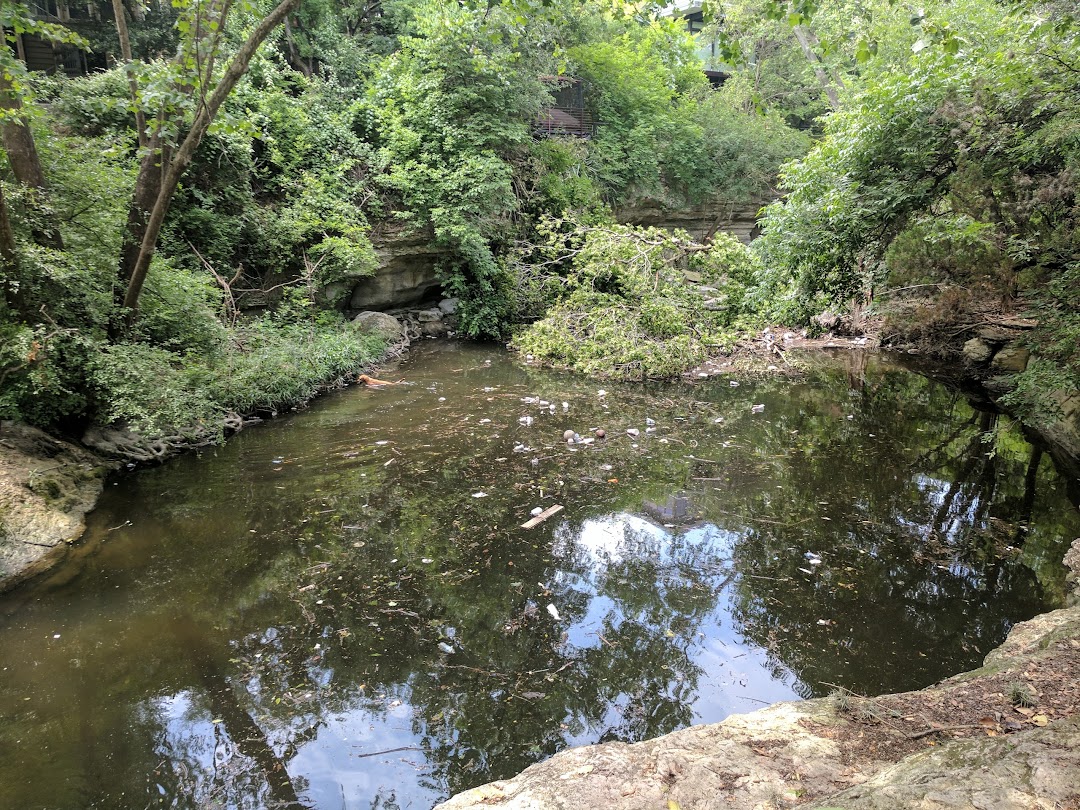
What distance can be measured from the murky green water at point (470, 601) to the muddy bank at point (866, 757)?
46 cm

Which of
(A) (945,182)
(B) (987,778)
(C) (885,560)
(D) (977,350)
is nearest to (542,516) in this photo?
(C) (885,560)

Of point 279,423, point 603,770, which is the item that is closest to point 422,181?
point 279,423

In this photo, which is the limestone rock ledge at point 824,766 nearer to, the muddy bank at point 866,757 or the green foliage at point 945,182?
the muddy bank at point 866,757

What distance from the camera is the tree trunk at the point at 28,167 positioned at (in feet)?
18.3

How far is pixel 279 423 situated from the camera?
8.29 meters

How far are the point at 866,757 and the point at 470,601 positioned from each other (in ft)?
8.57

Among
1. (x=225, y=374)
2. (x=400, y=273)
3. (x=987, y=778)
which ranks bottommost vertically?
(x=225, y=374)

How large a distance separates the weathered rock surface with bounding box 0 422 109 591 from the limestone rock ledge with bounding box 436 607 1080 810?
423 cm

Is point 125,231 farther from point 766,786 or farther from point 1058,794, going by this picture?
point 1058,794

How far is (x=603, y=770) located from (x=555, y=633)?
4.85 ft

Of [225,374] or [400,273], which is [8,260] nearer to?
[225,374]

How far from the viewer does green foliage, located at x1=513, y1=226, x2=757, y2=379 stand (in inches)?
412

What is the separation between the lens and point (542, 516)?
5.59 meters

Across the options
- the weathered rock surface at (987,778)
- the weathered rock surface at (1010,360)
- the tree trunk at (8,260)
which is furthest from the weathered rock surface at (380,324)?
the weathered rock surface at (987,778)
